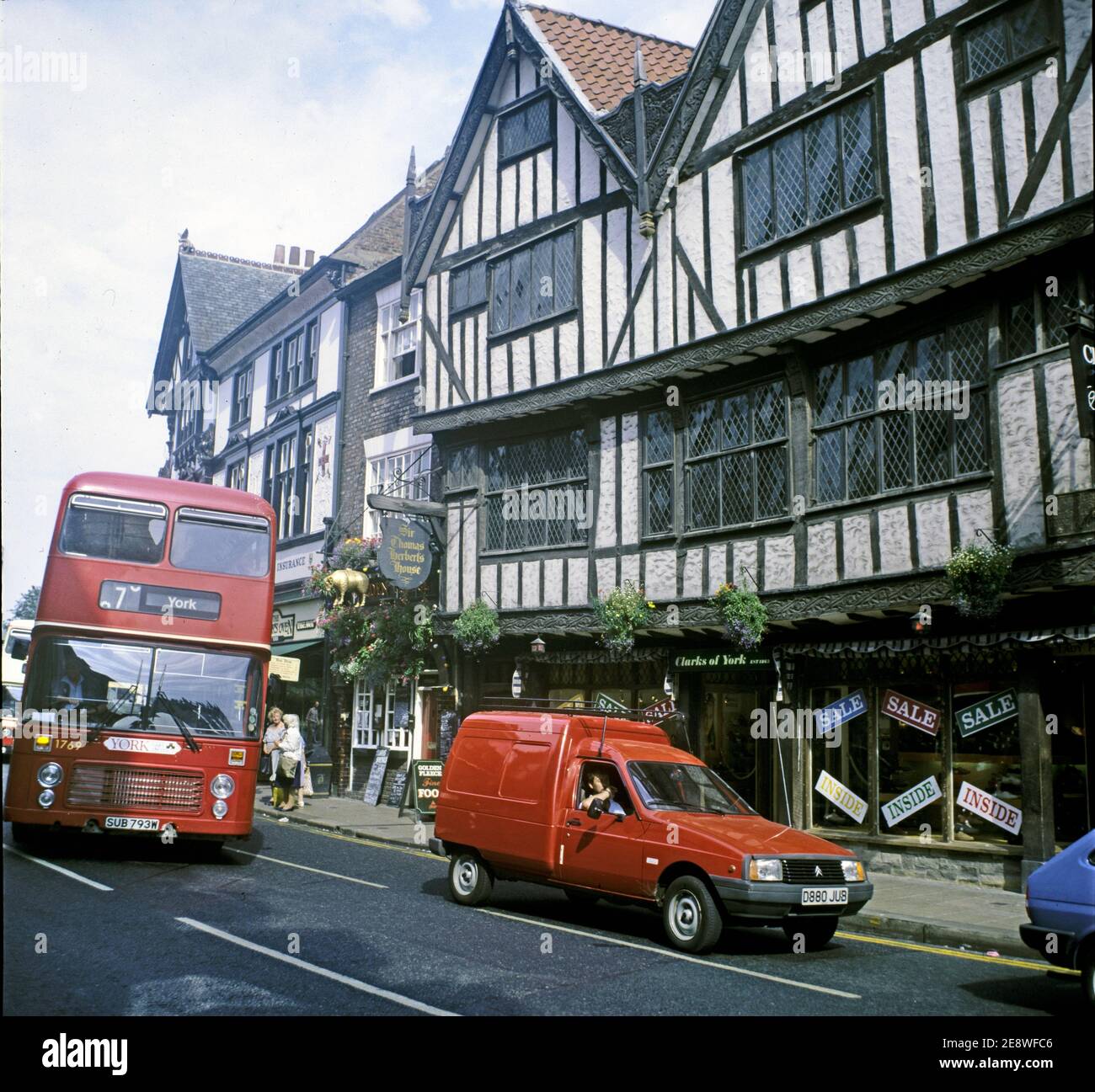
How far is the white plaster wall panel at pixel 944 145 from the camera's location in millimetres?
12438

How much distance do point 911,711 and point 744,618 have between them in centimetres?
228

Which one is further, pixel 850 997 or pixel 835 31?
pixel 835 31

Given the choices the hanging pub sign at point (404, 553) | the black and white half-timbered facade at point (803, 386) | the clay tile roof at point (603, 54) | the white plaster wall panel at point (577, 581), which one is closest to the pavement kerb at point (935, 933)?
the black and white half-timbered facade at point (803, 386)

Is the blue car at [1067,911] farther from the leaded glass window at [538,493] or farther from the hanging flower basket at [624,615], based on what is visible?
the leaded glass window at [538,493]

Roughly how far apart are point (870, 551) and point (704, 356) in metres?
3.71

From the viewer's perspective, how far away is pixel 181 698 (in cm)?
1249

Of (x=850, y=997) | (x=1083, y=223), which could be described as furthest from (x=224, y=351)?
(x=850, y=997)

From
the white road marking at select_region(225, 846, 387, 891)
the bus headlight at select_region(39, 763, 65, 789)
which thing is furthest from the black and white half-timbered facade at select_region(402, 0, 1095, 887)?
the bus headlight at select_region(39, 763, 65, 789)

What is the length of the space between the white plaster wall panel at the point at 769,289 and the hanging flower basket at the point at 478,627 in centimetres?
672

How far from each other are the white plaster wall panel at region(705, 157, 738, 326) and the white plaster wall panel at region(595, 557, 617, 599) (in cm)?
393

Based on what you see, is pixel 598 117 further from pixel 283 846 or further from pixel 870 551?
pixel 283 846

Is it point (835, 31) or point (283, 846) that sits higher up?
point (835, 31)

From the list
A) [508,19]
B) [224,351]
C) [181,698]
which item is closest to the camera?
[181,698]

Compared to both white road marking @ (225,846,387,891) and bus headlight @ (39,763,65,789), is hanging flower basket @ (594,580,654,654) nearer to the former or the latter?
white road marking @ (225,846,387,891)
